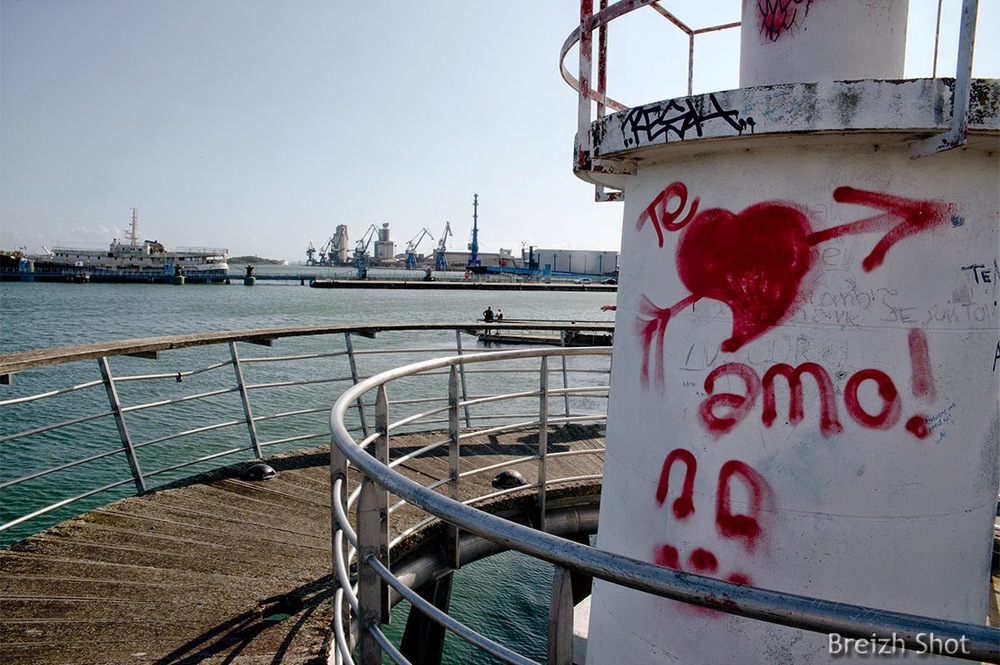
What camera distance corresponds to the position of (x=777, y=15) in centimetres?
234

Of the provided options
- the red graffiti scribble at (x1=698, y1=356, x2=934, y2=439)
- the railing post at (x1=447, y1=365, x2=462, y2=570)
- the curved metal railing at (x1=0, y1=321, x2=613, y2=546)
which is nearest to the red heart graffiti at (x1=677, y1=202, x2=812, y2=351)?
the red graffiti scribble at (x1=698, y1=356, x2=934, y2=439)

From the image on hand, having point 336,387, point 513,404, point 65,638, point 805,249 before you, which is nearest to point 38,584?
point 65,638

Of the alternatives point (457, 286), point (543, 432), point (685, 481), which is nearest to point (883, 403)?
point (685, 481)

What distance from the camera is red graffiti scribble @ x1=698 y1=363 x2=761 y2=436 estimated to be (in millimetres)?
2227

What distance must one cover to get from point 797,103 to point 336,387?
73.8 feet

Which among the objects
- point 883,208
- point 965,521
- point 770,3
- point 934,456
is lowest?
point 965,521

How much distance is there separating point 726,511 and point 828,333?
0.70 metres

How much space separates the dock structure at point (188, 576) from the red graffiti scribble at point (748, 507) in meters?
1.90

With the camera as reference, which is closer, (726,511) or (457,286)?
(726,511)

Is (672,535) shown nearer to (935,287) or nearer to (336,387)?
(935,287)

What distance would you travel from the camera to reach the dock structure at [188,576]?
297cm

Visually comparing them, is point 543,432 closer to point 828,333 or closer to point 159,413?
point 828,333

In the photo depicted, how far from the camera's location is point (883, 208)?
211cm

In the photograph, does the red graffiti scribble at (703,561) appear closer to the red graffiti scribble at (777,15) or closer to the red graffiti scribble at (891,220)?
the red graffiti scribble at (891,220)
